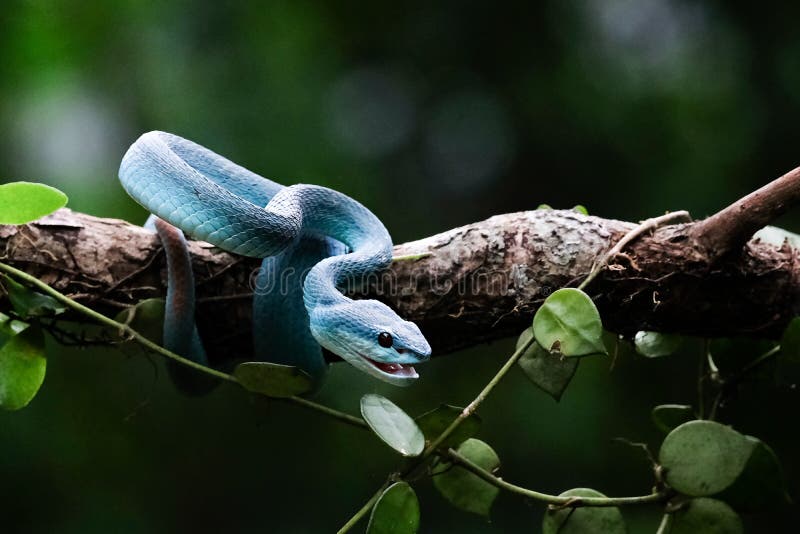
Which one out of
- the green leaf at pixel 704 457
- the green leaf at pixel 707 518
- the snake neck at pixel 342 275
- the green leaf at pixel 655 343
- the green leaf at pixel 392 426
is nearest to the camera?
the green leaf at pixel 392 426

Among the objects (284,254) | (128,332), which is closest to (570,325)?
(284,254)

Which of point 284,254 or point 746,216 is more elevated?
point 746,216

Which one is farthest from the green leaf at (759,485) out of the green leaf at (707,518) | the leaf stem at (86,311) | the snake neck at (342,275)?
the leaf stem at (86,311)

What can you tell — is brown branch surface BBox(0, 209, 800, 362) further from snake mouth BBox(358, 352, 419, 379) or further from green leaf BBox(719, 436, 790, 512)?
green leaf BBox(719, 436, 790, 512)

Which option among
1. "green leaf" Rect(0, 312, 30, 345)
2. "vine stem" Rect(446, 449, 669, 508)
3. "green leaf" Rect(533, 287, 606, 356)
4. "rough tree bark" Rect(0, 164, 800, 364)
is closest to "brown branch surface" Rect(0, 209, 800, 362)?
"rough tree bark" Rect(0, 164, 800, 364)

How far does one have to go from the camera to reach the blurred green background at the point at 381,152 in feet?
13.9

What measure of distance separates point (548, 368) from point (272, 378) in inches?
25.5

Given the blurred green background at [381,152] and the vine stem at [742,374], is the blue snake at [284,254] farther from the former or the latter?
the blurred green background at [381,152]

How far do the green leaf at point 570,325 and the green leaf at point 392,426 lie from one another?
0.35 m

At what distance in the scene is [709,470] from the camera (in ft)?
5.37

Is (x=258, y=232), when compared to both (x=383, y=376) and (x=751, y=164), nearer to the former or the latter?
(x=383, y=376)

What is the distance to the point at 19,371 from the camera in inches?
67.6

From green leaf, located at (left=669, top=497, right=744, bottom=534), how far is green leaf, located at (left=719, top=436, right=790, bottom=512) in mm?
100

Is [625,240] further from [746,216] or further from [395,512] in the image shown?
[395,512]
